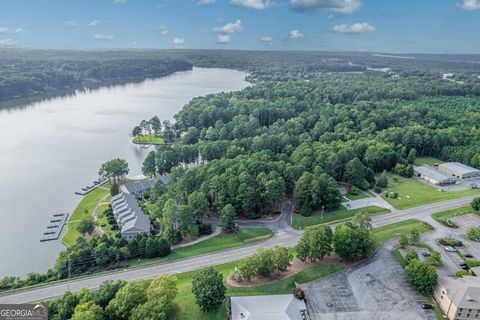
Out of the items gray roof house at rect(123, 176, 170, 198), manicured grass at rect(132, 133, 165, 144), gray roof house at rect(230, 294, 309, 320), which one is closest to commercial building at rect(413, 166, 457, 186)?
gray roof house at rect(230, 294, 309, 320)

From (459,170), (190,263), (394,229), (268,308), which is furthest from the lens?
(459,170)

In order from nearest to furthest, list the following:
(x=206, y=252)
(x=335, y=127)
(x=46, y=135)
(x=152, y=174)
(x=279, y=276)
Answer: (x=279, y=276), (x=206, y=252), (x=152, y=174), (x=335, y=127), (x=46, y=135)

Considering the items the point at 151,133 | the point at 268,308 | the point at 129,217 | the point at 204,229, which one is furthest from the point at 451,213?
the point at 151,133

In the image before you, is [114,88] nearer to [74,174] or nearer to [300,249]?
[74,174]

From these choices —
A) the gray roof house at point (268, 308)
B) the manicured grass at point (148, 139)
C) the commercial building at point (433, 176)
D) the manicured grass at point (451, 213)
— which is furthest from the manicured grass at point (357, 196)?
the manicured grass at point (148, 139)

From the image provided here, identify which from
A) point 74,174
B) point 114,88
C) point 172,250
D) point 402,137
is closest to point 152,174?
point 74,174

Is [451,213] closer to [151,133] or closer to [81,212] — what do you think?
[81,212]
